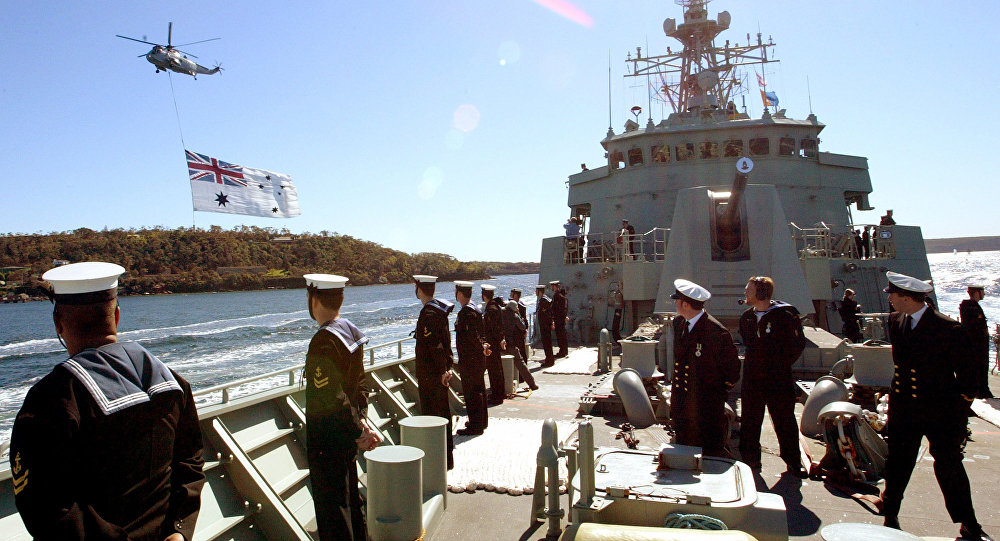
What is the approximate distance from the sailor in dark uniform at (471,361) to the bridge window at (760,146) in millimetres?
11426

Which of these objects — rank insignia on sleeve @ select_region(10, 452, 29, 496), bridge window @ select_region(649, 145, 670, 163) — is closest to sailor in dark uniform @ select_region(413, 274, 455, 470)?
rank insignia on sleeve @ select_region(10, 452, 29, 496)

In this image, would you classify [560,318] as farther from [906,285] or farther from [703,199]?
[906,285]

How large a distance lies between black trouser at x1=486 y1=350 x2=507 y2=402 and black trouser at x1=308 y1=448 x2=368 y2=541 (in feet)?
12.7

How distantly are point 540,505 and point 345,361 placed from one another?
4.57ft

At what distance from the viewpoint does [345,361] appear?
2762 mm

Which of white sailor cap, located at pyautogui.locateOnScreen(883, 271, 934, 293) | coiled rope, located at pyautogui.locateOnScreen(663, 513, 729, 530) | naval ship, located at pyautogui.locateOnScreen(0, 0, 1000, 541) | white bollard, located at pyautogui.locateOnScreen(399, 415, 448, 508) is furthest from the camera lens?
white bollard, located at pyautogui.locateOnScreen(399, 415, 448, 508)

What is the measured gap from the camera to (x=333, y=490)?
279 cm

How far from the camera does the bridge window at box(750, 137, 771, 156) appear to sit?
1431cm

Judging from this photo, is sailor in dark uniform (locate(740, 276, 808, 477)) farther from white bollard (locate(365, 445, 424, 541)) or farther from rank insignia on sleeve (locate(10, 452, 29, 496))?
rank insignia on sleeve (locate(10, 452, 29, 496))

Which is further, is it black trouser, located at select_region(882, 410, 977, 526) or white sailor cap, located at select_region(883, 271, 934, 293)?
white sailor cap, located at select_region(883, 271, 934, 293)

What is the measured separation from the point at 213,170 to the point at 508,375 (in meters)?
4.13

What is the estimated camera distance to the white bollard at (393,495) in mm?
2912

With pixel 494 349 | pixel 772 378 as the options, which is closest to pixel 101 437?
pixel 772 378

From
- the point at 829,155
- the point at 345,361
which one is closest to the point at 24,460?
the point at 345,361
